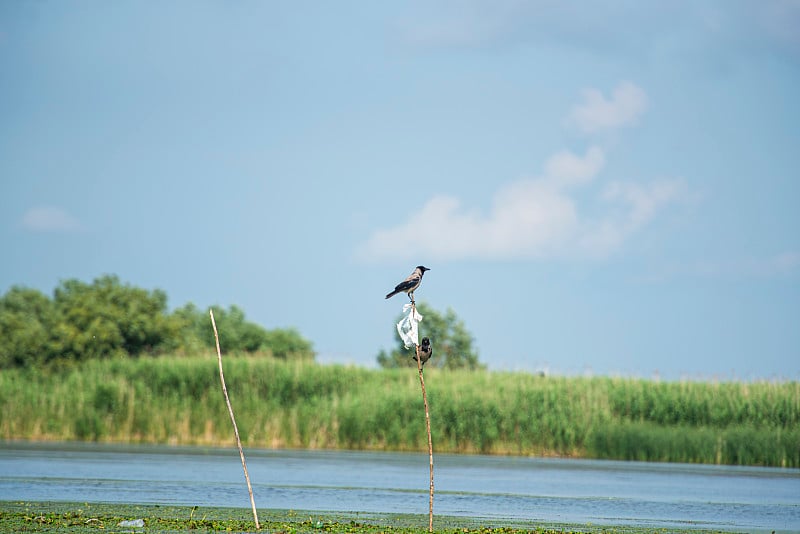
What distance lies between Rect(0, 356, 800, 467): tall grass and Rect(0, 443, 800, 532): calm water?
110 cm

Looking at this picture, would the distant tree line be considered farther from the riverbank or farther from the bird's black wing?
the bird's black wing

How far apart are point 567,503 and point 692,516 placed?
2.36 meters

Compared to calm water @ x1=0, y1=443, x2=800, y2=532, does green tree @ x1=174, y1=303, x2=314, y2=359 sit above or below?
above

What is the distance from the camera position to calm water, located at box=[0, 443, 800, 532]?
17.5 m

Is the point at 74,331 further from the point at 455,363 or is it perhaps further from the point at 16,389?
the point at 455,363

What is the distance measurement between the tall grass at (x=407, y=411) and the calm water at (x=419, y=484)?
110 centimetres

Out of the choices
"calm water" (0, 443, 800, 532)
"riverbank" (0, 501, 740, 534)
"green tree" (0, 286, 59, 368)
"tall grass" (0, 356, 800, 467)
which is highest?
"green tree" (0, 286, 59, 368)

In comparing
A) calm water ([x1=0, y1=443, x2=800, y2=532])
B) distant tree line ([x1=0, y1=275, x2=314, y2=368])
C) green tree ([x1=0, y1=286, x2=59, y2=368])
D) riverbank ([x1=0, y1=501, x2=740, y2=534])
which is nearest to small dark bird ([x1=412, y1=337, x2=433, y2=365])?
riverbank ([x1=0, y1=501, x2=740, y2=534])

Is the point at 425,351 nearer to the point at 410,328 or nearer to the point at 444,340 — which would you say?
the point at 410,328

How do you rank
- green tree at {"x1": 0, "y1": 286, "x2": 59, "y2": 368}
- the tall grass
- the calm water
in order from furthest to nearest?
green tree at {"x1": 0, "y1": 286, "x2": 59, "y2": 368} → the tall grass → the calm water

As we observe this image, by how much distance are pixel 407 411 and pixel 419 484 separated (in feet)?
29.5

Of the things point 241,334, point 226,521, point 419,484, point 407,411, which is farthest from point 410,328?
point 241,334

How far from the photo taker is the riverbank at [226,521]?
13492mm

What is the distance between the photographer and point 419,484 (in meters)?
22.1
